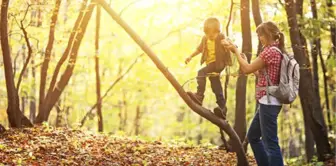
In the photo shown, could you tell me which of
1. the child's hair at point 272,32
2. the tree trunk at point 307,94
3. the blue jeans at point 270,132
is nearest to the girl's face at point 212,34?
the child's hair at point 272,32

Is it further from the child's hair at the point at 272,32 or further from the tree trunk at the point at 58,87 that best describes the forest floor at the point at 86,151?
the child's hair at the point at 272,32

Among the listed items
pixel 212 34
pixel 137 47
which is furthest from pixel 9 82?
pixel 137 47

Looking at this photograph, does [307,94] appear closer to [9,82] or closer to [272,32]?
[272,32]

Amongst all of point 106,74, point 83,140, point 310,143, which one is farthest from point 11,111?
point 106,74

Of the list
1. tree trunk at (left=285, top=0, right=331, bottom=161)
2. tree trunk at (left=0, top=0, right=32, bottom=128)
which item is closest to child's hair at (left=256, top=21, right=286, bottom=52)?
tree trunk at (left=285, top=0, right=331, bottom=161)

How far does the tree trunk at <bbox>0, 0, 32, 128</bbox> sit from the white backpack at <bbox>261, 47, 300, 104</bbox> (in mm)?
6291

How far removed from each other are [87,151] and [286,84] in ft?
15.5

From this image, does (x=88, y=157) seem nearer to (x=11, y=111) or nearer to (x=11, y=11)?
(x=11, y=111)

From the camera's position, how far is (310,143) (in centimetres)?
1594

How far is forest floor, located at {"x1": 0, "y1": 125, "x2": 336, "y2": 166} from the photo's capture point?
8344 mm

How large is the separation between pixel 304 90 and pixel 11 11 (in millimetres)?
7254

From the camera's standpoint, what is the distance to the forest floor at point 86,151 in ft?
27.3

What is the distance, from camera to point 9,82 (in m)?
10.6

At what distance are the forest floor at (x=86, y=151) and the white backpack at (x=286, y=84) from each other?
324 cm
